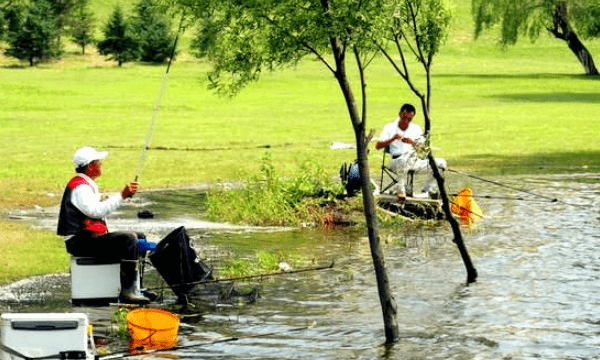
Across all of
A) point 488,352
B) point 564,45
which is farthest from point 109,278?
point 564,45

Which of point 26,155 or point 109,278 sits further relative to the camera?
point 26,155

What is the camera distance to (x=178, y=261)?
14.9 metres

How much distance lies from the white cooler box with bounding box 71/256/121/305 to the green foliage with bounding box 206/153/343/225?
27.1ft

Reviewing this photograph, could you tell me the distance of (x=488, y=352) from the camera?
13.7 m

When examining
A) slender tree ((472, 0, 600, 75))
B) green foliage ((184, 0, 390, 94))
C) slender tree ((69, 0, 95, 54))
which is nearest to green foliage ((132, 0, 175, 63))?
slender tree ((69, 0, 95, 54))

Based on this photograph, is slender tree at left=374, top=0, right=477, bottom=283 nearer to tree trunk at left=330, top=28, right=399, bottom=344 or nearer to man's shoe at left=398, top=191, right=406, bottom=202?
tree trunk at left=330, top=28, right=399, bottom=344

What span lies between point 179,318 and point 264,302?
1589 mm

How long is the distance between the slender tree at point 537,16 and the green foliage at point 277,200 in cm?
6089

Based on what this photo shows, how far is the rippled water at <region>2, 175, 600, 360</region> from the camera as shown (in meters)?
13.8

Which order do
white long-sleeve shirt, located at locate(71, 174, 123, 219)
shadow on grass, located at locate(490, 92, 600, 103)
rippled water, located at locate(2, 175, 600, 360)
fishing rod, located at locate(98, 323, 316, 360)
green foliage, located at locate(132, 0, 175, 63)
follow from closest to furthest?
1. fishing rod, located at locate(98, 323, 316, 360)
2. rippled water, located at locate(2, 175, 600, 360)
3. white long-sleeve shirt, located at locate(71, 174, 123, 219)
4. shadow on grass, located at locate(490, 92, 600, 103)
5. green foliage, located at locate(132, 0, 175, 63)

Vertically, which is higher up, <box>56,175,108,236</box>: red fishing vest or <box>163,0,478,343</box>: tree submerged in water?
<box>163,0,478,343</box>: tree submerged in water

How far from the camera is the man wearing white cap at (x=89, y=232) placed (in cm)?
1445

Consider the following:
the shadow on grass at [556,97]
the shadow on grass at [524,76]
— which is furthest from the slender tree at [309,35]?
the shadow on grass at [524,76]

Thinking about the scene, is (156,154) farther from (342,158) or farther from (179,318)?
(179,318)
